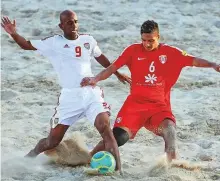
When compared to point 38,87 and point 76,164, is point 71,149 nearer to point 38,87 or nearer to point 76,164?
point 76,164

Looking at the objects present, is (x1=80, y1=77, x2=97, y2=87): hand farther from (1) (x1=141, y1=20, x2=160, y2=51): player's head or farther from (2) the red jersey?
(1) (x1=141, y1=20, x2=160, y2=51): player's head

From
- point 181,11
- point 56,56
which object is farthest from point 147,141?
point 181,11

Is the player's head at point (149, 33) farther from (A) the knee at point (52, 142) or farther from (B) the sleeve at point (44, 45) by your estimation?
(A) the knee at point (52, 142)

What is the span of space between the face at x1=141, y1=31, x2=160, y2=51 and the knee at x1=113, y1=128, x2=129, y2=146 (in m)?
0.74

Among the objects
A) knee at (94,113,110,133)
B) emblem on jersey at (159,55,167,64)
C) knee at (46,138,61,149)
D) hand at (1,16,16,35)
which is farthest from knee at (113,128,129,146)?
hand at (1,16,16,35)

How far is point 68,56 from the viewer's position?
5.53 m

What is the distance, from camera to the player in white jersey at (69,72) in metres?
5.45

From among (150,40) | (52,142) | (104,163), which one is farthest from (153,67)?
(52,142)

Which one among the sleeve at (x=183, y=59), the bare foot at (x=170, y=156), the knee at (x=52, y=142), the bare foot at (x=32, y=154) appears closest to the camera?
the bare foot at (x=170, y=156)

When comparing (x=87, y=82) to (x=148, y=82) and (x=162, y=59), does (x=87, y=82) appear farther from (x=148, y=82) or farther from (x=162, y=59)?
(x=162, y=59)

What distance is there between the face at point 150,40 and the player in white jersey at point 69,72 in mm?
541

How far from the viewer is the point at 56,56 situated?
18.3 feet

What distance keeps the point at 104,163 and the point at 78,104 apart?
66 centimetres

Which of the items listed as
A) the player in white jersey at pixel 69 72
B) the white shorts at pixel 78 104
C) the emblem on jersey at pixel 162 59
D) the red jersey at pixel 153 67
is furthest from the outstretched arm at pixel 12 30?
the emblem on jersey at pixel 162 59
